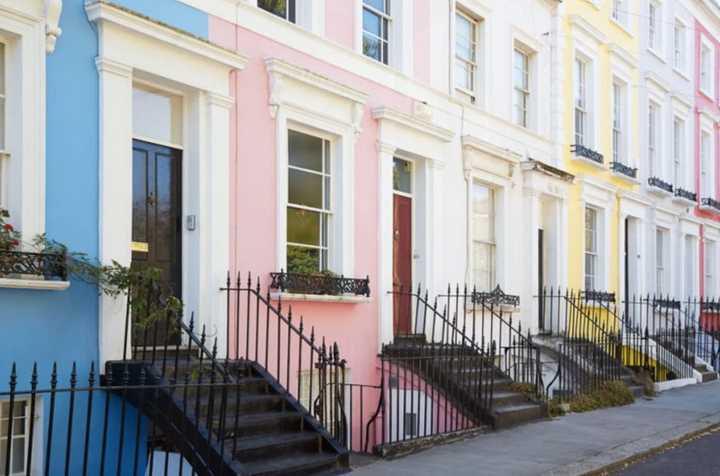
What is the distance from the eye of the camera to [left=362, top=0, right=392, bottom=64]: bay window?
12.3 metres

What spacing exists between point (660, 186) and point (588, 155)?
14.8 feet

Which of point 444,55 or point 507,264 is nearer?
point 444,55

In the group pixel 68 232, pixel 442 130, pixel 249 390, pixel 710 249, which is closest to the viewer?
Result: pixel 68 232

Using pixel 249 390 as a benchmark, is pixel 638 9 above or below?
above

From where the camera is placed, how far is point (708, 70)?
25.3 meters

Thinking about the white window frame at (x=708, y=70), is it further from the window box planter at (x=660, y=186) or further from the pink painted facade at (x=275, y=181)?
the pink painted facade at (x=275, y=181)

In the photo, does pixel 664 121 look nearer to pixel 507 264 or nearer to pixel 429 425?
pixel 507 264

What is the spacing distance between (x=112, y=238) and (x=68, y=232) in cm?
46

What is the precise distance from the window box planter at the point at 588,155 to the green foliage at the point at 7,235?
1207 centimetres

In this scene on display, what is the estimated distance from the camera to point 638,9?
68.0 ft

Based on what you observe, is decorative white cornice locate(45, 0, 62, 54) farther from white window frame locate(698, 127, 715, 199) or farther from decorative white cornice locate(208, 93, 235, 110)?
white window frame locate(698, 127, 715, 199)

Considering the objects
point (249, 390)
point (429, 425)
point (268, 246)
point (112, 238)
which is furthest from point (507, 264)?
point (112, 238)

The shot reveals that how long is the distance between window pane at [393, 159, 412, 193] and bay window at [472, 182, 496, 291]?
62.9 inches

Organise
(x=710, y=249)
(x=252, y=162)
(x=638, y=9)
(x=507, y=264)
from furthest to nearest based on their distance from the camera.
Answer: (x=710, y=249) → (x=638, y=9) → (x=507, y=264) → (x=252, y=162)
